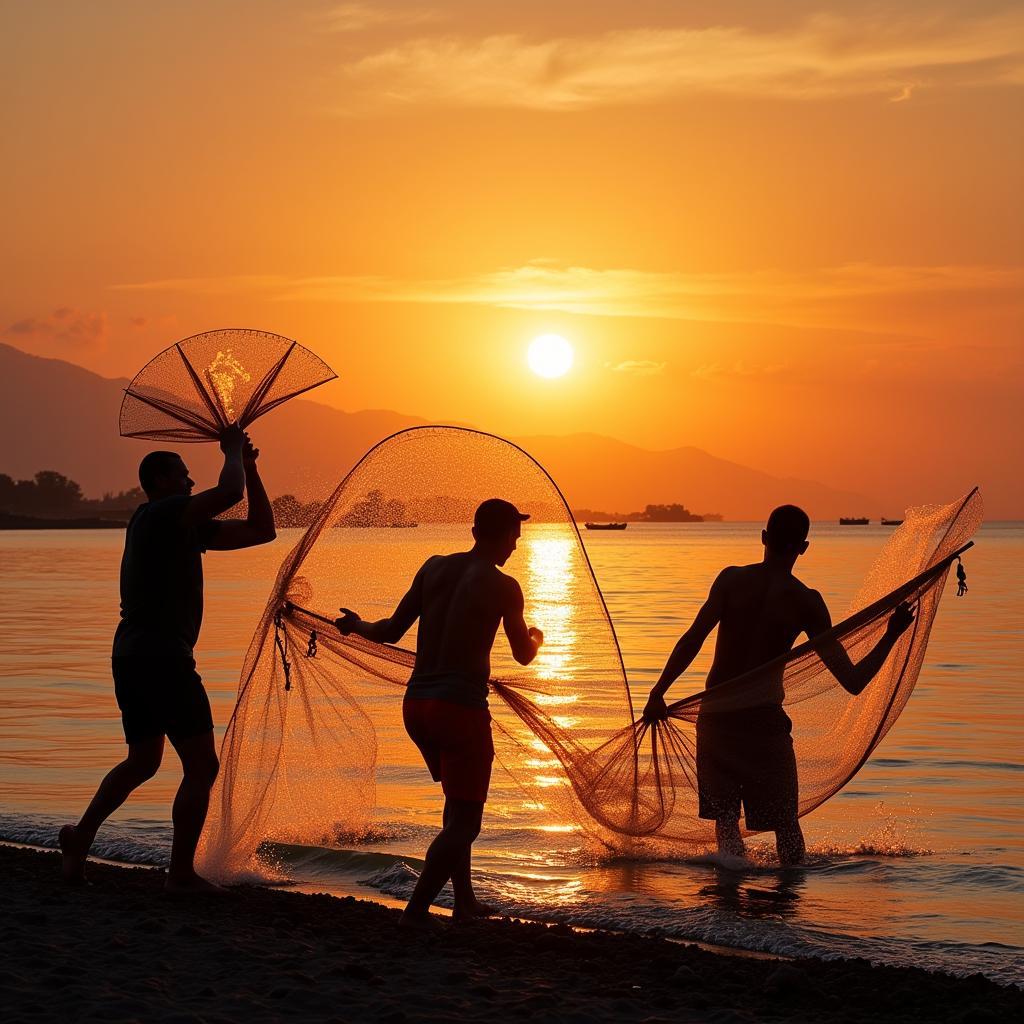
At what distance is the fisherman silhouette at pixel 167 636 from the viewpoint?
6.74 metres

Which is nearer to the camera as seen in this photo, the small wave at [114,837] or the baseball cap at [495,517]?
the baseball cap at [495,517]

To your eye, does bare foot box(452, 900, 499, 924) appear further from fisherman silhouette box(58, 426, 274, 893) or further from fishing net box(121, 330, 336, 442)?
fishing net box(121, 330, 336, 442)

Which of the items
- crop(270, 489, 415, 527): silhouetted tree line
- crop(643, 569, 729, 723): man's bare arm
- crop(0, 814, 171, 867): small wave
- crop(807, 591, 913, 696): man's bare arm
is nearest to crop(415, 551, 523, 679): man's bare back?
crop(270, 489, 415, 527): silhouetted tree line

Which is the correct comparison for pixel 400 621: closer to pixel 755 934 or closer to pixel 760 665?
pixel 760 665

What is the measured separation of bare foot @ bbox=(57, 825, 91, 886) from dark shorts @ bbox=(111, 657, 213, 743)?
807 mm

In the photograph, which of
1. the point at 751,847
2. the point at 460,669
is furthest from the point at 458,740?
the point at 751,847

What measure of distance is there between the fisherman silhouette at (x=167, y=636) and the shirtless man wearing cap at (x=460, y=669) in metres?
1.03

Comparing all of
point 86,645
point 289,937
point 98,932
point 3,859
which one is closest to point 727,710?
point 289,937

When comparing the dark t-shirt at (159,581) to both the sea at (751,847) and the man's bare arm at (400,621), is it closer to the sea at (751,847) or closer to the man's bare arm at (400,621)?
the man's bare arm at (400,621)

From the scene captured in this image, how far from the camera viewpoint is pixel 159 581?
6762 millimetres

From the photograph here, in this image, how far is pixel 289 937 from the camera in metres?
6.44

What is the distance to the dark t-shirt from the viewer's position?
6754mm

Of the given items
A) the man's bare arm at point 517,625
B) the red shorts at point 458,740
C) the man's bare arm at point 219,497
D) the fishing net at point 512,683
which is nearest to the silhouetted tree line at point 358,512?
the fishing net at point 512,683

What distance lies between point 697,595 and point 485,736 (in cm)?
3665
